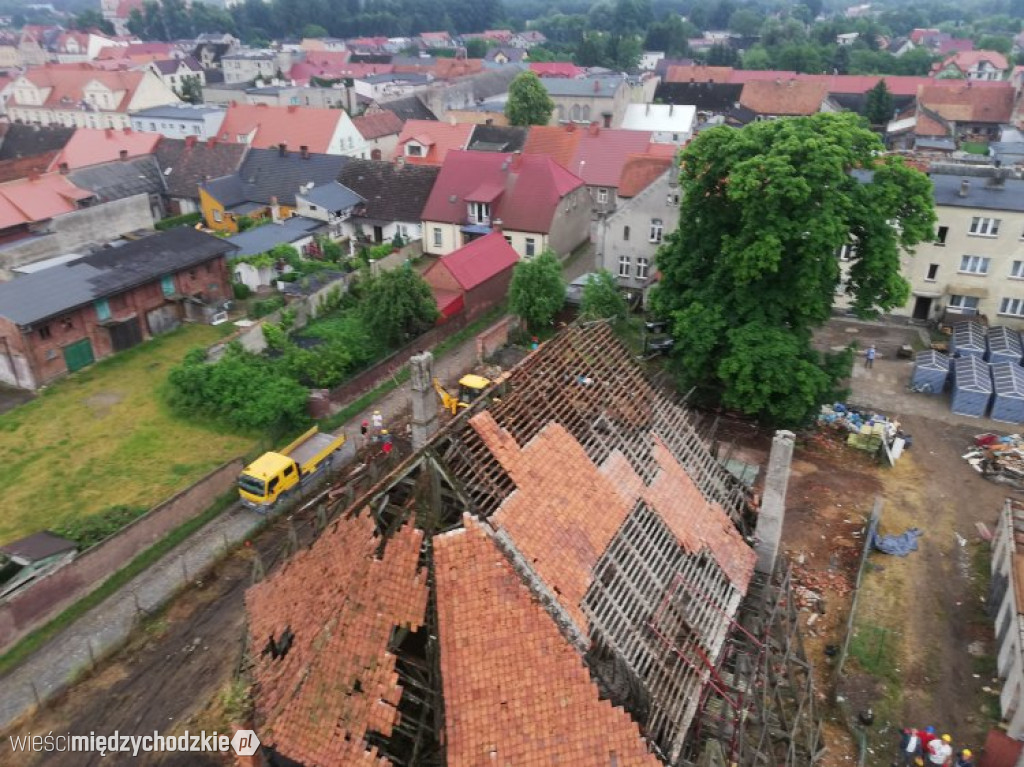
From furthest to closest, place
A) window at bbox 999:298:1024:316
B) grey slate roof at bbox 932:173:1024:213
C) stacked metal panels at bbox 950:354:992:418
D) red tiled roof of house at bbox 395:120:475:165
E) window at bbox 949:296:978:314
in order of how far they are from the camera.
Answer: red tiled roof of house at bbox 395:120:475:165, window at bbox 949:296:978:314, window at bbox 999:298:1024:316, grey slate roof at bbox 932:173:1024:213, stacked metal panels at bbox 950:354:992:418

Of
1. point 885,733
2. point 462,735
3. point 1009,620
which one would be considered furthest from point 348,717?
point 1009,620

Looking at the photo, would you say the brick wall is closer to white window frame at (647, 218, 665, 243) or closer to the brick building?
the brick building

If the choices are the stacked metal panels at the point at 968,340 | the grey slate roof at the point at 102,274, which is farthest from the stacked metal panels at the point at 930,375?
the grey slate roof at the point at 102,274

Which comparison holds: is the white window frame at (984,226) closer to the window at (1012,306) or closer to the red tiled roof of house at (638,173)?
the window at (1012,306)

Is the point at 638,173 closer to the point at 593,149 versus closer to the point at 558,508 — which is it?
the point at 593,149

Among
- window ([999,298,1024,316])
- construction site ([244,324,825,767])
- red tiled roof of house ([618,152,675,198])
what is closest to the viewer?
construction site ([244,324,825,767])

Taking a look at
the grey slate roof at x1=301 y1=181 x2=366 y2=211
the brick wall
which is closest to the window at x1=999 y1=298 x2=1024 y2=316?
the brick wall

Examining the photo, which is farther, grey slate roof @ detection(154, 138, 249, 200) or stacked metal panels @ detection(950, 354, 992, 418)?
grey slate roof @ detection(154, 138, 249, 200)
